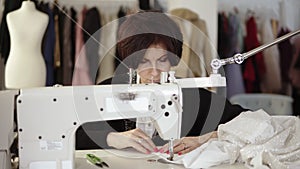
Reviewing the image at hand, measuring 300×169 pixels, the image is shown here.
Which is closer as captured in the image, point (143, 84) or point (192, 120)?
point (143, 84)

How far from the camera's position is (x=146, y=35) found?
5.57 feet

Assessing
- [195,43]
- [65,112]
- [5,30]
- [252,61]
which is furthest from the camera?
[252,61]

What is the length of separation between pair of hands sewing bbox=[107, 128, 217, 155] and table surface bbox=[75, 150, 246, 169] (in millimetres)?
24

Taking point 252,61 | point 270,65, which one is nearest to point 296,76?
point 270,65

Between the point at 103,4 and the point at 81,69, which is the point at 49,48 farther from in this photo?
the point at 103,4

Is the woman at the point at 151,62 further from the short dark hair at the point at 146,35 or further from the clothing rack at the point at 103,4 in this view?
the clothing rack at the point at 103,4

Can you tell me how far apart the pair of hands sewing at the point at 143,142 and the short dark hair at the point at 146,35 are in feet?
0.90

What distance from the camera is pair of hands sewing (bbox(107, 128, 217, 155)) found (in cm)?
148

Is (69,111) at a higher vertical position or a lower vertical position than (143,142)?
higher

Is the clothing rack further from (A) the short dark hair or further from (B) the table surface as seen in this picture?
(B) the table surface

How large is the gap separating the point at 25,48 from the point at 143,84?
1623 mm

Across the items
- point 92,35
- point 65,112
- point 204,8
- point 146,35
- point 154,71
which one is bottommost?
point 65,112

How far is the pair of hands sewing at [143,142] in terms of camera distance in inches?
58.1

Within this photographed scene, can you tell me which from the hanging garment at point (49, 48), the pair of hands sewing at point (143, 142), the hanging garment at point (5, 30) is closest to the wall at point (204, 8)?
the hanging garment at point (49, 48)
